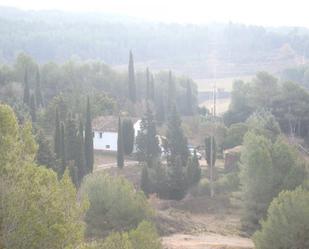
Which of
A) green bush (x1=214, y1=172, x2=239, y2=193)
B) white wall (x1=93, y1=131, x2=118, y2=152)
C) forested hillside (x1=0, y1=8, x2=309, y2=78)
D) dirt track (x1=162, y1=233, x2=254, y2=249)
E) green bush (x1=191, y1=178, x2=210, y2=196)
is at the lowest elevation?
dirt track (x1=162, y1=233, x2=254, y2=249)

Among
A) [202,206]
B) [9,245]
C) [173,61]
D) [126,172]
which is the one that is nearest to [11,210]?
[9,245]

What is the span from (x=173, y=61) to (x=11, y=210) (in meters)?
116

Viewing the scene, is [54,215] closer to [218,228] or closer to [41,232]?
[41,232]

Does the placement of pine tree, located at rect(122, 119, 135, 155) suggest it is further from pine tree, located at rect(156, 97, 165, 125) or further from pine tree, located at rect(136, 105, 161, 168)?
pine tree, located at rect(156, 97, 165, 125)

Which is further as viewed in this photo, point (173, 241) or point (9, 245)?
point (173, 241)

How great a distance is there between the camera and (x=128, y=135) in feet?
168

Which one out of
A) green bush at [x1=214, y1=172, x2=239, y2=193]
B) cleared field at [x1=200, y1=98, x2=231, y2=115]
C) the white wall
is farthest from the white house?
cleared field at [x1=200, y1=98, x2=231, y2=115]

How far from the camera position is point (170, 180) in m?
41.2

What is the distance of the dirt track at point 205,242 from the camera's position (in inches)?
1151

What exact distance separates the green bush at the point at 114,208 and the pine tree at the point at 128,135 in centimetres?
2301

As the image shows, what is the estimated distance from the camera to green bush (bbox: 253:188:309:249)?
2428 centimetres

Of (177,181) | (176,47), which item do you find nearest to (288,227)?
(177,181)

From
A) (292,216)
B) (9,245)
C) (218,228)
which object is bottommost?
(218,228)

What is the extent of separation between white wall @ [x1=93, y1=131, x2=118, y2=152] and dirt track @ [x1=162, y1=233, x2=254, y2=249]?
2028 centimetres
